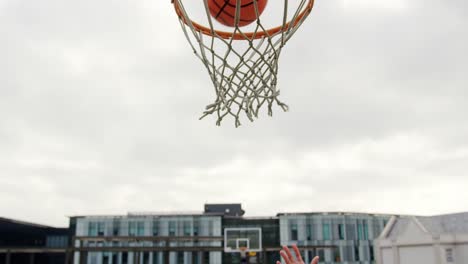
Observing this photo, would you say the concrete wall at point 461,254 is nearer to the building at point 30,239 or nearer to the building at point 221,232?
the building at point 221,232

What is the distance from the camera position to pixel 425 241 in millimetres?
26094

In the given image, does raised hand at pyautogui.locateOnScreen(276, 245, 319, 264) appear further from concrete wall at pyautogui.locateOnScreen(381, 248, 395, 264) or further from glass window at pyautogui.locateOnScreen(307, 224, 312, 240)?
glass window at pyautogui.locateOnScreen(307, 224, 312, 240)

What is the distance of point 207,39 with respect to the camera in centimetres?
488

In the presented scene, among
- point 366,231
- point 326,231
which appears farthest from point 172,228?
point 366,231

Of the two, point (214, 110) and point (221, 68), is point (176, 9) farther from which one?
point (214, 110)

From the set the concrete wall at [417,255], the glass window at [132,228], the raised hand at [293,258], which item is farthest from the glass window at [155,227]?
the raised hand at [293,258]

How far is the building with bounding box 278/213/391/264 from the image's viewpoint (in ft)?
153

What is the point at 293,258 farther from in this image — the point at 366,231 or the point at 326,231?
the point at 366,231

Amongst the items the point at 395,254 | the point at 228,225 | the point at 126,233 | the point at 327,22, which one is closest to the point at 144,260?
the point at 126,233

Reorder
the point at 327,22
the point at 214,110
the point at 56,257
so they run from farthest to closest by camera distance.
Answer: the point at 56,257
the point at 327,22
the point at 214,110

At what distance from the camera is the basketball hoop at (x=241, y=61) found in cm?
465

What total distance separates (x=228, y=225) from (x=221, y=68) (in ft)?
144

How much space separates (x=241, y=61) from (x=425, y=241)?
2510 cm

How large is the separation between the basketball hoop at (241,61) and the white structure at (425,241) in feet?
79.1
